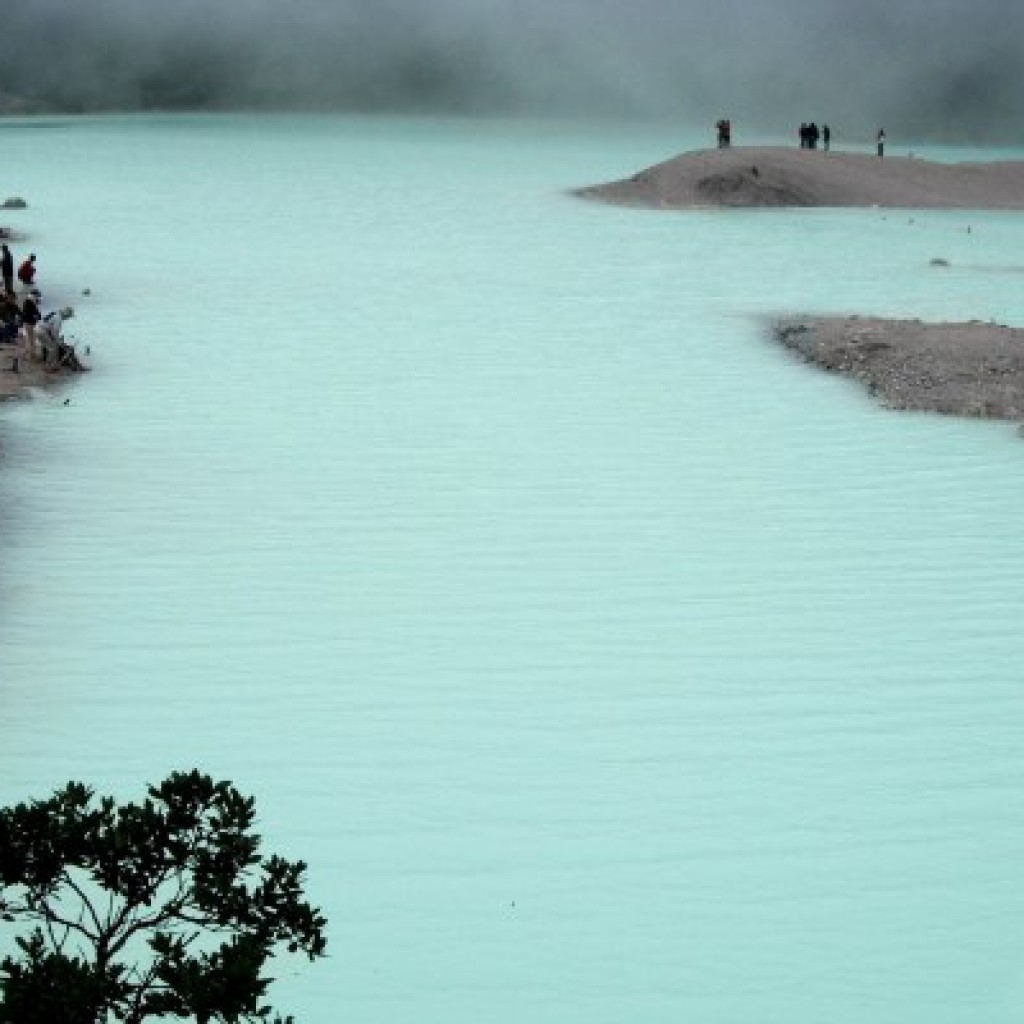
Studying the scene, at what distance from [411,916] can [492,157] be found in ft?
303

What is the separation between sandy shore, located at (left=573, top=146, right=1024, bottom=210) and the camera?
214 ft

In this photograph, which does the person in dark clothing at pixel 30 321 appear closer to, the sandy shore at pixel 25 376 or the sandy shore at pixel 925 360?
the sandy shore at pixel 25 376

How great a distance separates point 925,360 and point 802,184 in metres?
37.5

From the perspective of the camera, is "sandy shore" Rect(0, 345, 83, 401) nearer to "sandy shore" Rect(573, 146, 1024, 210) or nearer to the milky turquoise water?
the milky turquoise water

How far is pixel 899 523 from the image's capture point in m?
20.7

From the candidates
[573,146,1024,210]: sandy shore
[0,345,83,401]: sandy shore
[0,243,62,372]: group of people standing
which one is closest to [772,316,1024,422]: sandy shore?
[0,345,83,401]: sandy shore

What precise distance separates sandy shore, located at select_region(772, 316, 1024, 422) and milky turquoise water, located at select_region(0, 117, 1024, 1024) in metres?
0.85

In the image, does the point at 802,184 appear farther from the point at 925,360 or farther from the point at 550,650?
the point at 550,650

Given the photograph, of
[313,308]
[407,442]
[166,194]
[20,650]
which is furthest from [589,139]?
[20,650]

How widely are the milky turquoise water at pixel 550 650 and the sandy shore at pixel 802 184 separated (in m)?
29.7

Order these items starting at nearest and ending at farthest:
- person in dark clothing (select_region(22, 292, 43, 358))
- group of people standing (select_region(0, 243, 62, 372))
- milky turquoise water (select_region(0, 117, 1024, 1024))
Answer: milky turquoise water (select_region(0, 117, 1024, 1024)) → person in dark clothing (select_region(22, 292, 43, 358)) → group of people standing (select_region(0, 243, 62, 372))

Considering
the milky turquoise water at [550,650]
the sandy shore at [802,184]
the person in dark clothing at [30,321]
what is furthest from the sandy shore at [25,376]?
the sandy shore at [802,184]

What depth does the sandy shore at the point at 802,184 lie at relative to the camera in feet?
214

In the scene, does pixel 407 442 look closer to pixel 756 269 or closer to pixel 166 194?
pixel 756 269
